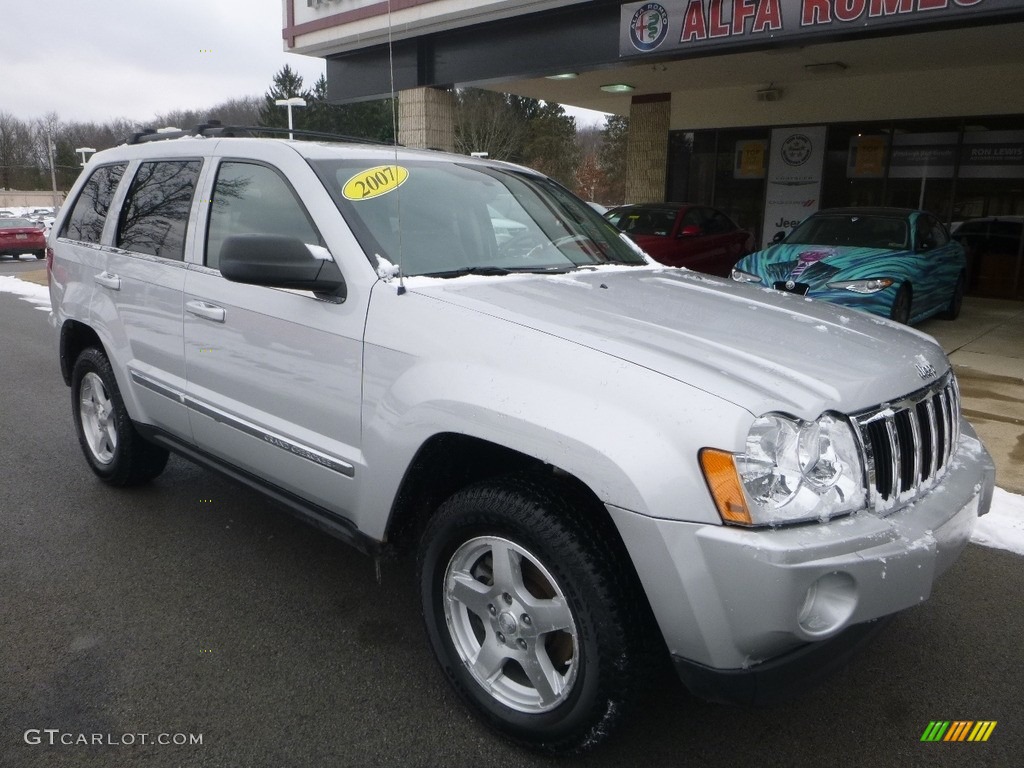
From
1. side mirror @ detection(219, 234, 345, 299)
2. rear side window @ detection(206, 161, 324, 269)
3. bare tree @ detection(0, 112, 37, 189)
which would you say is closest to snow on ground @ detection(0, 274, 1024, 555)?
side mirror @ detection(219, 234, 345, 299)

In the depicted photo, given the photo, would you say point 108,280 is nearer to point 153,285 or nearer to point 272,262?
point 153,285

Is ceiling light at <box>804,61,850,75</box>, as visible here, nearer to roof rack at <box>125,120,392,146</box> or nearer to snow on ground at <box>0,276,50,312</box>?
roof rack at <box>125,120,392,146</box>

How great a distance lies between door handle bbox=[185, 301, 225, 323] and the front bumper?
1968 millimetres

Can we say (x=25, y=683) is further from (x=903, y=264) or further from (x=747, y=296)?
(x=903, y=264)

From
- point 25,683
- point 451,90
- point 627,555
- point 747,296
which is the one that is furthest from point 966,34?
point 25,683

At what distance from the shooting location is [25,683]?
2.74 m

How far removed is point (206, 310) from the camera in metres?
3.29

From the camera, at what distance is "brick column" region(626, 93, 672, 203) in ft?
50.3

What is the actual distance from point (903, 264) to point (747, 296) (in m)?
6.80

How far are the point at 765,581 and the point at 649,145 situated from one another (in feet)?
48.1

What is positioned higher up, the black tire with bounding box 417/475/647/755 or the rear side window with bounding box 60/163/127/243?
the rear side window with bounding box 60/163/127/243

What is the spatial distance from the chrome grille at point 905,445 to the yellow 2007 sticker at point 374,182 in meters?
1.88

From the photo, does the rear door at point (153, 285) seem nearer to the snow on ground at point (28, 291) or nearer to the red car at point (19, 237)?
the snow on ground at point (28, 291)
